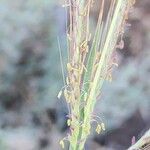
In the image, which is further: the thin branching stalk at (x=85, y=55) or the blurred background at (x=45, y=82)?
the blurred background at (x=45, y=82)

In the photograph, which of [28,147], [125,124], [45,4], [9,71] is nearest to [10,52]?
[9,71]

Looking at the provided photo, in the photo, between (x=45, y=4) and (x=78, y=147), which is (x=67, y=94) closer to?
(x=78, y=147)

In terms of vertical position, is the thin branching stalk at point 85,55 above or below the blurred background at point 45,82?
below

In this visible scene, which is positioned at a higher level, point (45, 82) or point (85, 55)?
point (45, 82)

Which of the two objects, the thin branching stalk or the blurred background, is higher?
the blurred background

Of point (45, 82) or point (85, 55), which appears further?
point (45, 82)
